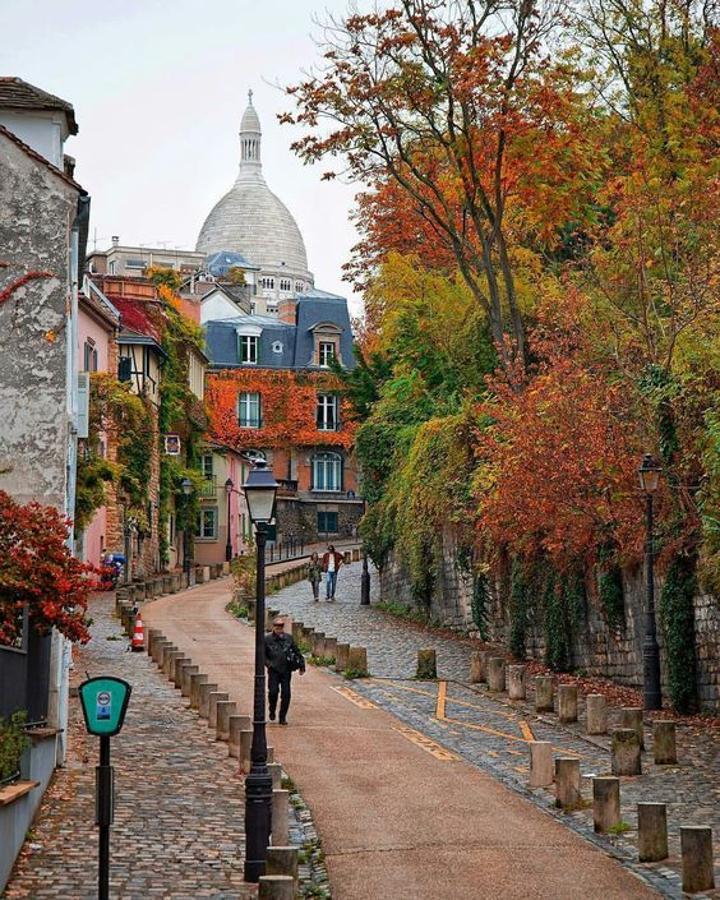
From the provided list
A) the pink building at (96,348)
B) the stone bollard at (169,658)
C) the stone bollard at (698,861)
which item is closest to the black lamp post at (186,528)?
the pink building at (96,348)

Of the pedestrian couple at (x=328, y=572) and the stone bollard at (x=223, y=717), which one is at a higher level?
the pedestrian couple at (x=328, y=572)

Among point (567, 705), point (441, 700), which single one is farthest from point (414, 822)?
point (441, 700)

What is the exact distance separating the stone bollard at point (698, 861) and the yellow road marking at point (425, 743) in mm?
8049

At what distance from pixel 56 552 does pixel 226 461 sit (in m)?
56.4

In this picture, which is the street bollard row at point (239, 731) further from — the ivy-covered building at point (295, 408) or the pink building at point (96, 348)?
the ivy-covered building at point (295, 408)

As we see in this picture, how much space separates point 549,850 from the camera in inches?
645

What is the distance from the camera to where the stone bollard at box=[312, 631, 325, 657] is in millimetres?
35150

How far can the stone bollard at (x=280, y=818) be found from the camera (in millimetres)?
16625

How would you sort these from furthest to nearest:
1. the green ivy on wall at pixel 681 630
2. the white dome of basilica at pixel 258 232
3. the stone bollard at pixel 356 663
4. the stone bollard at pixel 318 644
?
1. the white dome of basilica at pixel 258 232
2. the stone bollard at pixel 318 644
3. the stone bollard at pixel 356 663
4. the green ivy on wall at pixel 681 630

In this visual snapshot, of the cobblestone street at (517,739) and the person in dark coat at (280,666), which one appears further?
the person in dark coat at (280,666)

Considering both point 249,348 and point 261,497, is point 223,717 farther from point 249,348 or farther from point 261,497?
point 249,348

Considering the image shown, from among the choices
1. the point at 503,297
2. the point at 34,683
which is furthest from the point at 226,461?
the point at 34,683

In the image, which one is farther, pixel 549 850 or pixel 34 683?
pixel 34 683

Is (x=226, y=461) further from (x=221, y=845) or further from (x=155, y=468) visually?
(x=221, y=845)
